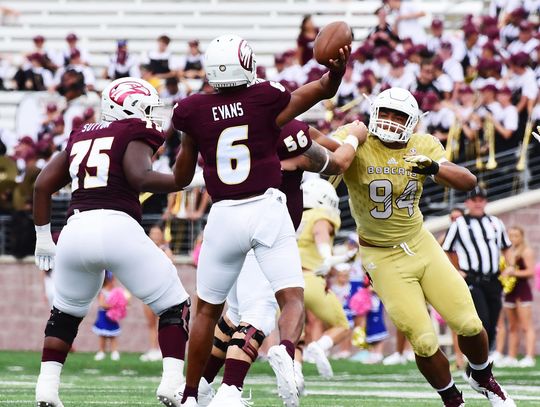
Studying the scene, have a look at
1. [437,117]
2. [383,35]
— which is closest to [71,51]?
[383,35]

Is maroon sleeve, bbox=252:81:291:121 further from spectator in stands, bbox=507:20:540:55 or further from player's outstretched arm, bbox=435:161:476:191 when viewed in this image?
spectator in stands, bbox=507:20:540:55

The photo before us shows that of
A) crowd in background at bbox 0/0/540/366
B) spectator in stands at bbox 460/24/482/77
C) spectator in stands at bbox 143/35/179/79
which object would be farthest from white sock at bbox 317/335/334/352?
spectator in stands at bbox 143/35/179/79

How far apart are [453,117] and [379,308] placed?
2309 millimetres

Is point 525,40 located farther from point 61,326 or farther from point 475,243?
point 61,326

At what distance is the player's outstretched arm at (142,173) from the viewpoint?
707 cm

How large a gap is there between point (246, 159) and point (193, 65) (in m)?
11.5

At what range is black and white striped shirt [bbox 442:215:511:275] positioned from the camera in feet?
41.0

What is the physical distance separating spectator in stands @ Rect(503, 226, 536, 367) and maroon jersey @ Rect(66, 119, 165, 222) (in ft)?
24.8

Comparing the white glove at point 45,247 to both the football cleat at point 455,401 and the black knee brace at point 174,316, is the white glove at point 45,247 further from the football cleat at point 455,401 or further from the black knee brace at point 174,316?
the football cleat at point 455,401

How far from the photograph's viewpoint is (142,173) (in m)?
7.07

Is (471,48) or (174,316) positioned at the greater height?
(471,48)

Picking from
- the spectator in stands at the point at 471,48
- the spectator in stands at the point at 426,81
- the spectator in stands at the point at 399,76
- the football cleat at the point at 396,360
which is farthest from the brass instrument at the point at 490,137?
the football cleat at the point at 396,360

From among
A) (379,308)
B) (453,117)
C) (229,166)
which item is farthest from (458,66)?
(229,166)

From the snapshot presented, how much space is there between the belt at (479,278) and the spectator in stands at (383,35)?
5530mm
